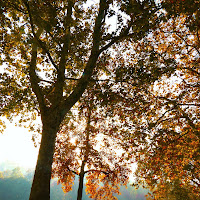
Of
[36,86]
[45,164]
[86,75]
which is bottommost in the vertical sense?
[45,164]

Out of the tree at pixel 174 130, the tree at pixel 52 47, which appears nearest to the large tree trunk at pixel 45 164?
the tree at pixel 52 47

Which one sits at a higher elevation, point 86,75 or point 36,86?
point 86,75

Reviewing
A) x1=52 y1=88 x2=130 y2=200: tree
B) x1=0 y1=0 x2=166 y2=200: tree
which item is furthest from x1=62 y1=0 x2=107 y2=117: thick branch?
x1=52 y1=88 x2=130 y2=200: tree

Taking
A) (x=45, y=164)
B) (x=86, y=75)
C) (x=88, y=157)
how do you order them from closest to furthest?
(x=45, y=164) < (x=86, y=75) < (x=88, y=157)

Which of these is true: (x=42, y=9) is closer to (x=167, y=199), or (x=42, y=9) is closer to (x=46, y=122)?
(x=46, y=122)

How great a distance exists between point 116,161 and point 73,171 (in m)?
4.36

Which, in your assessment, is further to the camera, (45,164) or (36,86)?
(36,86)

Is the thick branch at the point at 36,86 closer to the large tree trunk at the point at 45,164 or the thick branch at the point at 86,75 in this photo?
the large tree trunk at the point at 45,164

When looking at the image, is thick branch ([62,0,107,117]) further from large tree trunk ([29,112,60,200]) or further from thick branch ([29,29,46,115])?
thick branch ([29,29,46,115])

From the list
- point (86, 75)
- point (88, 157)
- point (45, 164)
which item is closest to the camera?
point (45, 164)

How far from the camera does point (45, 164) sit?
21.2ft

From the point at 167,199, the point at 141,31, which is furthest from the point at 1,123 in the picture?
the point at 167,199

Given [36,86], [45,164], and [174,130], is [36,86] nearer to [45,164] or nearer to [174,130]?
[45,164]

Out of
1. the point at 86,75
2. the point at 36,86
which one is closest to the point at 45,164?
the point at 36,86
